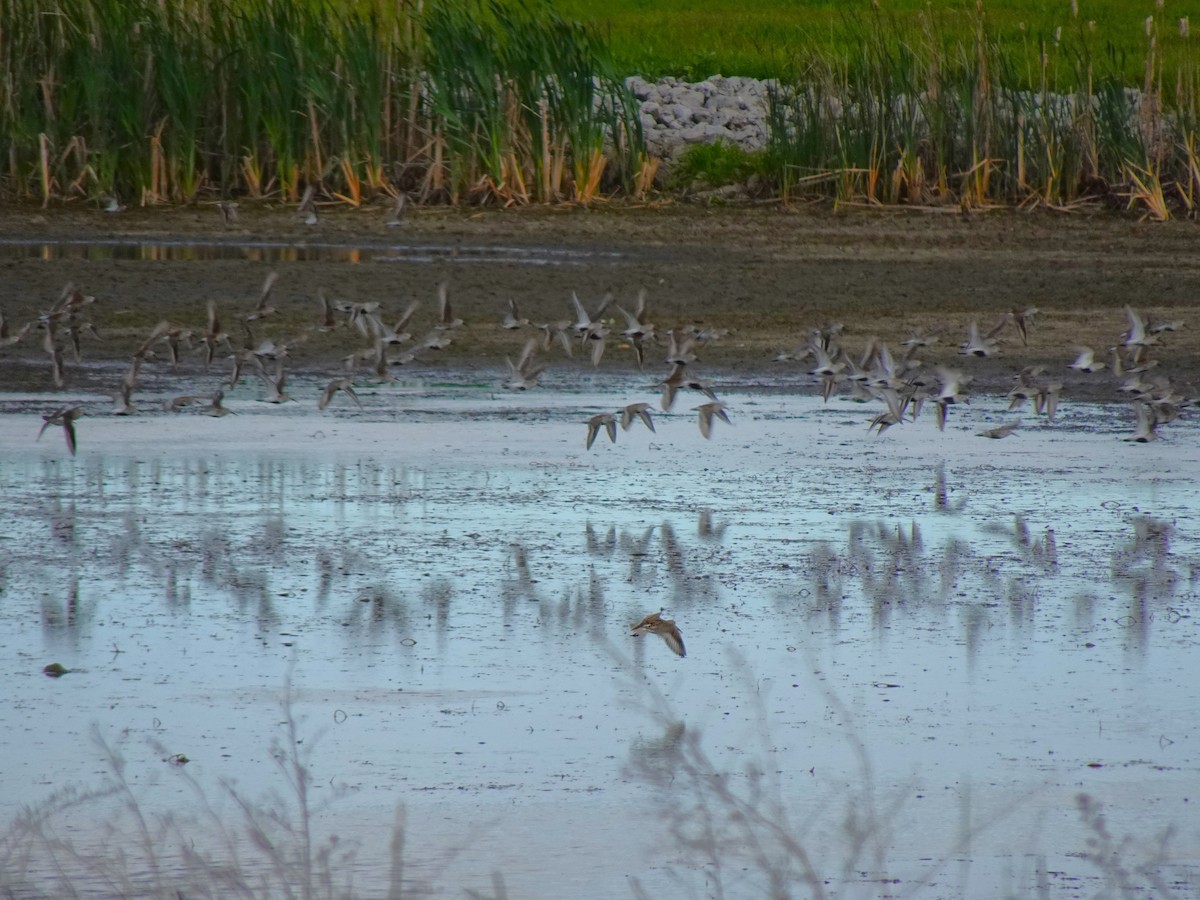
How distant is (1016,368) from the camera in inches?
481

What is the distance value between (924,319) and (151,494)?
7054 millimetres

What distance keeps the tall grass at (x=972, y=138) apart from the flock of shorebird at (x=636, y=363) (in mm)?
6409

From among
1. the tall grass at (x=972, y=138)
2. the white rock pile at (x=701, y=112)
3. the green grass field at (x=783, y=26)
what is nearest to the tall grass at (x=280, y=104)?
the tall grass at (x=972, y=138)

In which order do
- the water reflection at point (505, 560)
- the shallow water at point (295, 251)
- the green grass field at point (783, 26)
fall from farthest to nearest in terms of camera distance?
the green grass field at point (783, 26), the shallow water at point (295, 251), the water reflection at point (505, 560)

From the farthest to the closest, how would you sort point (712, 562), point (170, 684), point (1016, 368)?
point (1016, 368), point (712, 562), point (170, 684)

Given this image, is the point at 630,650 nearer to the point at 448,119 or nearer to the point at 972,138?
the point at 448,119

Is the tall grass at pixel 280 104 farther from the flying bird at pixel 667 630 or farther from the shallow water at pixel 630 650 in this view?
the flying bird at pixel 667 630

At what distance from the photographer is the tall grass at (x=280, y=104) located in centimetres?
1808

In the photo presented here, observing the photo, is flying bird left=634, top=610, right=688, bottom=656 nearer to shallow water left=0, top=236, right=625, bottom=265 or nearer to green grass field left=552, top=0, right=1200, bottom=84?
shallow water left=0, top=236, right=625, bottom=265

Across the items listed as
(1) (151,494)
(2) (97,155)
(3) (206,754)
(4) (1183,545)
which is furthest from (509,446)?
(2) (97,155)

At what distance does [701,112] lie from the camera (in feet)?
81.2

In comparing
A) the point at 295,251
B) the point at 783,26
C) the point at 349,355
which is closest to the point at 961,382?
the point at 349,355

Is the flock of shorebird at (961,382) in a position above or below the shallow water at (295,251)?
below

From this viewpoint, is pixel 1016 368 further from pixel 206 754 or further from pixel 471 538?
pixel 206 754
